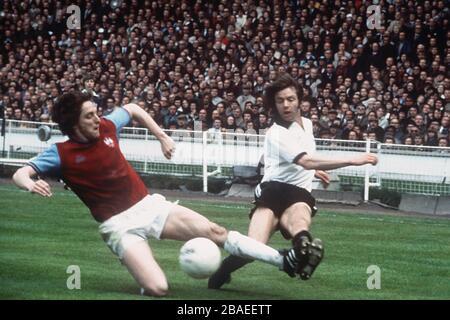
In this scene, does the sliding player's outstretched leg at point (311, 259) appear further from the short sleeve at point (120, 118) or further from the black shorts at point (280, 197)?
the short sleeve at point (120, 118)

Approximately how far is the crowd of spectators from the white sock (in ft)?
38.9

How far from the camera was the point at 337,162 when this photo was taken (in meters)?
9.42

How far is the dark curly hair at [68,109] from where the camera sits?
371 inches

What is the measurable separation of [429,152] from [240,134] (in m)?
3.77

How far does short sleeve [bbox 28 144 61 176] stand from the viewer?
950cm

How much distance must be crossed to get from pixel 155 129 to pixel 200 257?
1.23 m

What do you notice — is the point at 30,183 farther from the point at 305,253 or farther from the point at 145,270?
the point at 305,253

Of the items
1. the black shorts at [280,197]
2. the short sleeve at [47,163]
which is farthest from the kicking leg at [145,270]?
the black shorts at [280,197]

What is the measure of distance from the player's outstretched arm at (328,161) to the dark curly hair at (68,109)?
6.19ft

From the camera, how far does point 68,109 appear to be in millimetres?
9430

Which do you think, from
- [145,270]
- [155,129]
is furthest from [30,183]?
[155,129]

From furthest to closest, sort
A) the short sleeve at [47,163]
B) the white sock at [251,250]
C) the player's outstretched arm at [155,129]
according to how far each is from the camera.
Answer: the player's outstretched arm at [155,129] → the short sleeve at [47,163] → the white sock at [251,250]

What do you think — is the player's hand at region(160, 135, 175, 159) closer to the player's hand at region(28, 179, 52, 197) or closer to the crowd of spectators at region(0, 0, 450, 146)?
the player's hand at region(28, 179, 52, 197)

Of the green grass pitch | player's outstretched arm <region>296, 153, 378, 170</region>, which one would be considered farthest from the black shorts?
the green grass pitch
